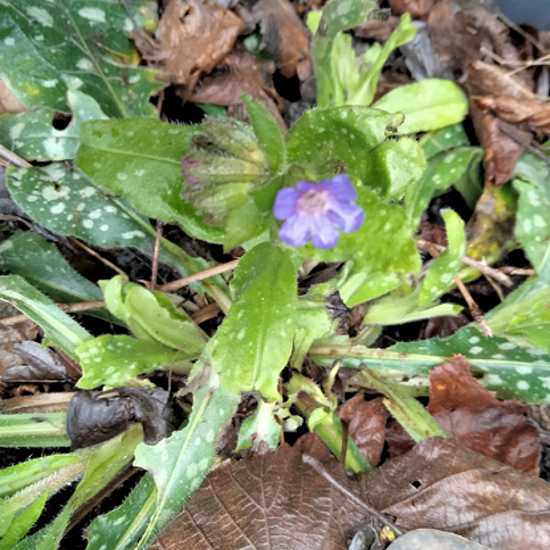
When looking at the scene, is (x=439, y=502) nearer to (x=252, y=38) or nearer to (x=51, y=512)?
(x=51, y=512)

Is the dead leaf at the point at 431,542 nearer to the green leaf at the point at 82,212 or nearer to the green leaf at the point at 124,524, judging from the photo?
the green leaf at the point at 124,524

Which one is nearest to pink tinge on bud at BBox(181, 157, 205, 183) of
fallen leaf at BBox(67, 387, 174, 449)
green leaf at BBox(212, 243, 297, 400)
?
green leaf at BBox(212, 243, 297, 400)

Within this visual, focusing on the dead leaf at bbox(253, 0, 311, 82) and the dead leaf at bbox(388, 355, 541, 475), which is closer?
the dead leaf at bbox(388, 355, 541, 475)

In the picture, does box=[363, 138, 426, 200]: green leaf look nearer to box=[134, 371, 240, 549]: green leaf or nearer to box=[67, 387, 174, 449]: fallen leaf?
box=[134, 371, 240, 549]: green leaf

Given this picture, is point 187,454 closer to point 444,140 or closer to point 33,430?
point 33,430

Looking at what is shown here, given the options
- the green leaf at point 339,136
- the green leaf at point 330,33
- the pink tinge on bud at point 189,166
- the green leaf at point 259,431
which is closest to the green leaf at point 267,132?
the green leaf at point 339,136

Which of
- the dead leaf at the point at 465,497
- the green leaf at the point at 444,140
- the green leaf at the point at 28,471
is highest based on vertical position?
the green leaf at the point at 444,140

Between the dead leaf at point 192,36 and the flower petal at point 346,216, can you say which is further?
the dead leaf at point 192,36
